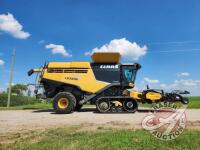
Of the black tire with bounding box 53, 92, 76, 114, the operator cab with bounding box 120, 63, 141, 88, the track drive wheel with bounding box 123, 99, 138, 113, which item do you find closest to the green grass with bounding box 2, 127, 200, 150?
the track drive wheel with bounding box 123, 99, 138, 113

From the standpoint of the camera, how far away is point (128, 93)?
59.4ft

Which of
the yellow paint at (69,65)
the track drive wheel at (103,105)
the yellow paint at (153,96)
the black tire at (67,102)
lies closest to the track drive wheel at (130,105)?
the yellow paint at (153,96)

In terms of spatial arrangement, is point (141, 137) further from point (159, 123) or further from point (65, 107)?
point (65, 107)

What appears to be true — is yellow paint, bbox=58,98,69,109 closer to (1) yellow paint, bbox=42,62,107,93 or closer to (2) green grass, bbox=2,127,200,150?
(1) yellow paint, bbox=42,62,107,93

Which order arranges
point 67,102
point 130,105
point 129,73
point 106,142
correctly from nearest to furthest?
point 106,142 < point 130,105 < point 67,102 < point 129,73

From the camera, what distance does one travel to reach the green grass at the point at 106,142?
7.30 meters

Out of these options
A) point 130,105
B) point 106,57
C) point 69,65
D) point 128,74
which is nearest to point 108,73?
point 106,57

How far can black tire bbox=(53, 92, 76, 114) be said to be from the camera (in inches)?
709

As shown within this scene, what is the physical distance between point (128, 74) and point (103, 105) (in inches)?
101

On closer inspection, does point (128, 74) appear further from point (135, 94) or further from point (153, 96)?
point (153, 96)

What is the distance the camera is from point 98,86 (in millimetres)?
18453

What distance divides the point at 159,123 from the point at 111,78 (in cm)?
832

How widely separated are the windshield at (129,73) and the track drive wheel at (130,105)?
1423mm

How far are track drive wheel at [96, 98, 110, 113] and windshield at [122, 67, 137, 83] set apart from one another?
1.95m
